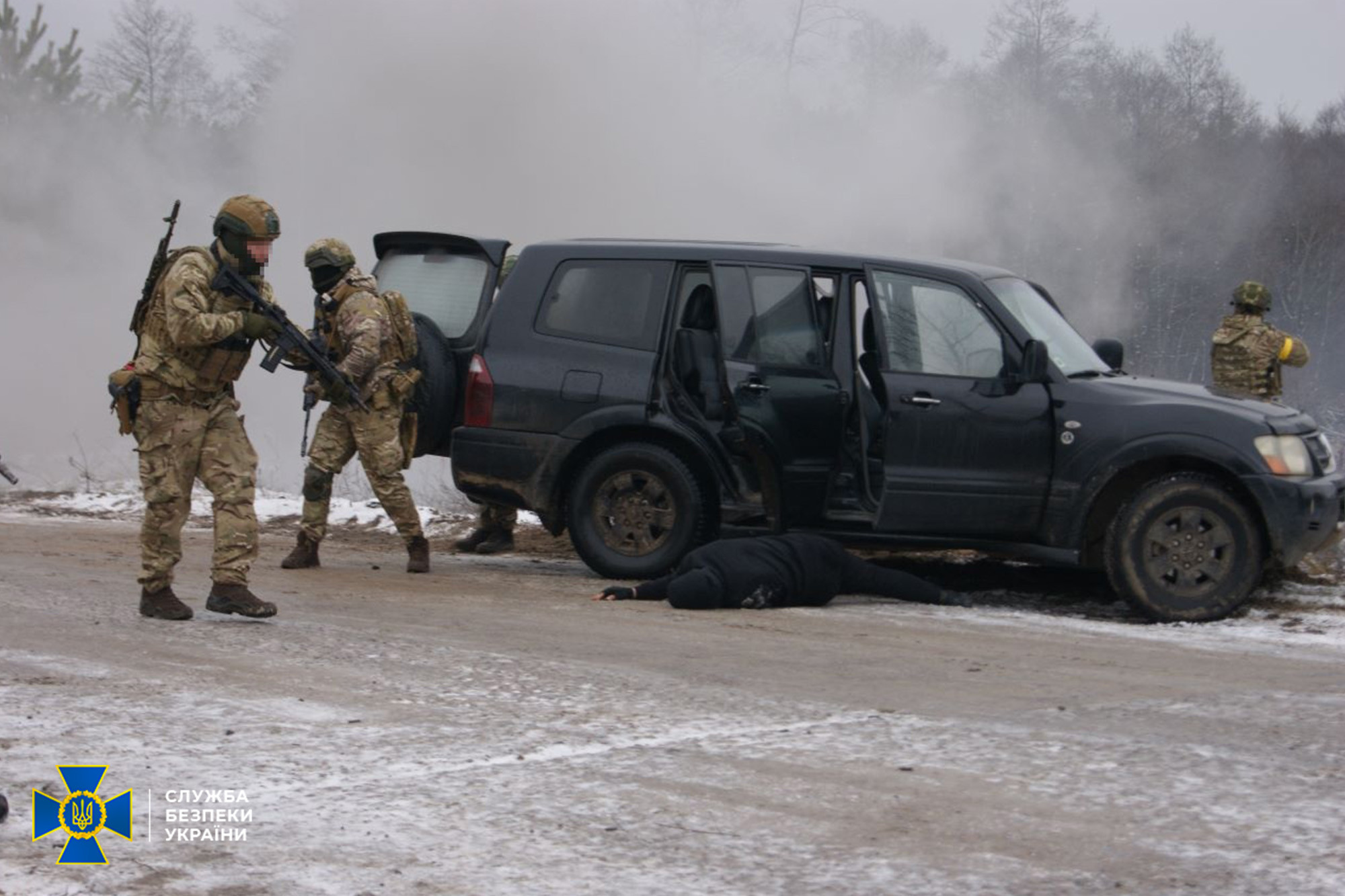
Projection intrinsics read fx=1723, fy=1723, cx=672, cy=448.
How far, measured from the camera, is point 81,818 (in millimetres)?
4383

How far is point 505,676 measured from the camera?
6.43 m

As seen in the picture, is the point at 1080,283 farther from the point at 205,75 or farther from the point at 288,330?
the point at 205,75

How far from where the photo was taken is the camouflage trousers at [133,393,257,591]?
25.2 feet

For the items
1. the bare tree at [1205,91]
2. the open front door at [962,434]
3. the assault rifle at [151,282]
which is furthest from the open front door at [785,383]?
the bare tree at [1205,91]

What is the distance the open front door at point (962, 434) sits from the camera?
8.80 m

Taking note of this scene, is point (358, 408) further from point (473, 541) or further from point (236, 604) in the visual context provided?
point (236, 604)

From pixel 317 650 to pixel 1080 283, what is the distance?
2386 cm

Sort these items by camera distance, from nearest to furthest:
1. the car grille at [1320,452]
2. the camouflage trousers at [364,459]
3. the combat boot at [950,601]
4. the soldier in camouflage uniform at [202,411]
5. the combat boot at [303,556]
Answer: the soldier in camouflage uniform at [202,411] < the car grille at [1320,452] < the combat boot at [950,601] < the camouflage trousers at [364,459] < the combat boot at [303,556]

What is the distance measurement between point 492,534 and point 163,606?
13.6ft

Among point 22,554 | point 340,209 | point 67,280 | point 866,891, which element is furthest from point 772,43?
point 866,891

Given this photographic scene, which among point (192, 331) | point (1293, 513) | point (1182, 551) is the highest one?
point (192, 331)

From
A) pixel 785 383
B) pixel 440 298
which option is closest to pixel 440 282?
pixel 440 298

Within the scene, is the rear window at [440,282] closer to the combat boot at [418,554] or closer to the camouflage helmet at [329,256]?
the camouflage helmet at [329,256]

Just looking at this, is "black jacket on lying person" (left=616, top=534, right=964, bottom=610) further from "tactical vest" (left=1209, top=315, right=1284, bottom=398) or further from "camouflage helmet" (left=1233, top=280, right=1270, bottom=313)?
"camouflage helmet" (left=1233, top=280, right=1270, bottom=313)
